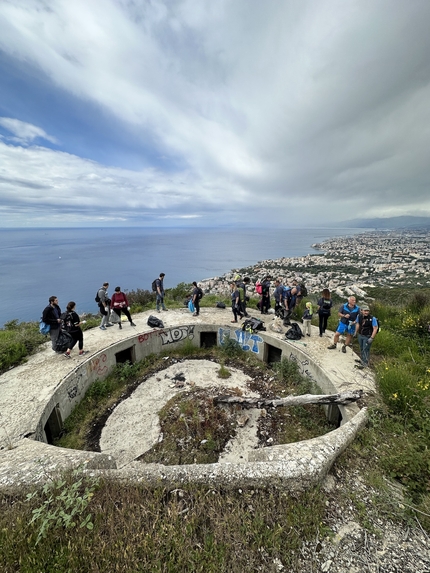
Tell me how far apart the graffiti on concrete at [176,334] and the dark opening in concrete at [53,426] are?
4057 millimetres

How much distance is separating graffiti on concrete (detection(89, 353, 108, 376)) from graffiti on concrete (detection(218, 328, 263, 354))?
14.1 ft

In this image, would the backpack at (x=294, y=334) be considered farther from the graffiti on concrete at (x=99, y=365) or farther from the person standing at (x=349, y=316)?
the graffiti on concrete at (x=99, y=365)

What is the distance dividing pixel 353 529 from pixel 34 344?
8.84 m

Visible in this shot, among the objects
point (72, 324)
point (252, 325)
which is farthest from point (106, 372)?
point (252, 325)

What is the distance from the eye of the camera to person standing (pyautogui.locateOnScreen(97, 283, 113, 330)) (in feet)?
27.5

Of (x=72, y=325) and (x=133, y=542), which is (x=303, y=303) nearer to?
(x=72, y=325)

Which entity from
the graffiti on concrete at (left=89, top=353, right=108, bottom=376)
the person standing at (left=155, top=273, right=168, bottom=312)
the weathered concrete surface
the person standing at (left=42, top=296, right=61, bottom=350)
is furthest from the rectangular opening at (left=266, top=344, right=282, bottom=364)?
the person standing at (left=42, top=296, right=61, bottom=350)

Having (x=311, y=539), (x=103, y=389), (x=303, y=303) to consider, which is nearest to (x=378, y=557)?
(x=311, y=539)

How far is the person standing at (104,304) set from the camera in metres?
8.39

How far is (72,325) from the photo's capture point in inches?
268

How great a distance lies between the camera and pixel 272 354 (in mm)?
8906

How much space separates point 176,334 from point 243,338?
8.74 ft

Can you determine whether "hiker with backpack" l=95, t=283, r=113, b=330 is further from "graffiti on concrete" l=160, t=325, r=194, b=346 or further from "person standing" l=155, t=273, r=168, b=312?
"graffiti on concrete" l=160, t=325, r=194, b=346

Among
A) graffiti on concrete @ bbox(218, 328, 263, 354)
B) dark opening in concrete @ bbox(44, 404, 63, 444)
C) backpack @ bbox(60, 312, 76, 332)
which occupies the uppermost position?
backpack @ bbox(60, 312, 76, 332)
